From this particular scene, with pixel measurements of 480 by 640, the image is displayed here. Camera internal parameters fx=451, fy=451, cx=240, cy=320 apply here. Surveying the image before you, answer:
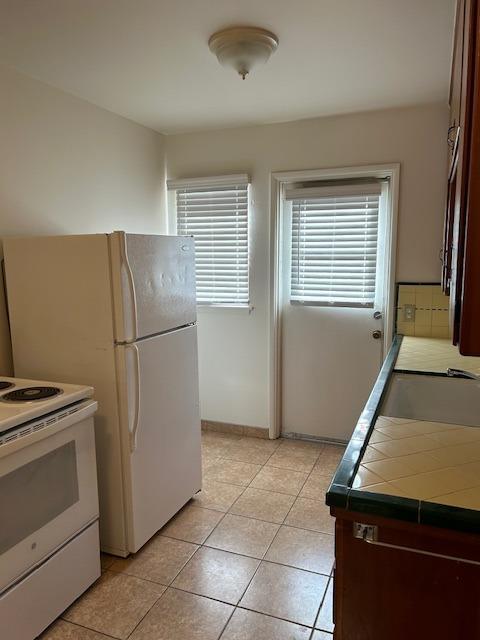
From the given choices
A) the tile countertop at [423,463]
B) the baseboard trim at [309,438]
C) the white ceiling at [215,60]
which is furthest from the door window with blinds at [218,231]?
the tile countertop at [423,463]

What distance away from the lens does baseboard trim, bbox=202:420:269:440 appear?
364 centimetres

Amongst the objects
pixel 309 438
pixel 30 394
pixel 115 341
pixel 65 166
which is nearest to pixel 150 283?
pixel 115 341

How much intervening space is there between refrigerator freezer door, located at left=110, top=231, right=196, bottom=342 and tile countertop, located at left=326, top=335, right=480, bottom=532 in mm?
1127

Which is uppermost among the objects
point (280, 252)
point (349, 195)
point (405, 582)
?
point (349, 195)

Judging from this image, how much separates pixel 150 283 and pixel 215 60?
1.12 meters

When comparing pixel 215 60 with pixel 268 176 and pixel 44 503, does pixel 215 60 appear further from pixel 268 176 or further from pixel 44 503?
pixel 44 503

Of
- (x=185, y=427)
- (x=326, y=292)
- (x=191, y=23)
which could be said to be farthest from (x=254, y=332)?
(x=191, y=23)

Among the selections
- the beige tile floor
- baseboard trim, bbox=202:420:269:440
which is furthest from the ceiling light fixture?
baseboard trim, bbox=202:420:269:440

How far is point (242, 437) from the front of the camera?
12.0ft

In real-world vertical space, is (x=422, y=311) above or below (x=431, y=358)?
above

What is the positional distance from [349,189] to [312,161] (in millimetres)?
332

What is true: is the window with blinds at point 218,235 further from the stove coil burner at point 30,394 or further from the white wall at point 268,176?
the stove coil burner at point 30,394

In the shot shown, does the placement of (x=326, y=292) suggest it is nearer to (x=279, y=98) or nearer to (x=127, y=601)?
(x=279, y=98)

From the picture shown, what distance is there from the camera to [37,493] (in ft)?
5.68
